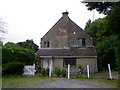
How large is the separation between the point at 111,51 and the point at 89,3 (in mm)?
11542

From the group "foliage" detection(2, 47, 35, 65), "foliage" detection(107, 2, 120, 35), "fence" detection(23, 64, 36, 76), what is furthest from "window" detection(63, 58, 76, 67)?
"foliage" detection(107, 2, 120, 35)

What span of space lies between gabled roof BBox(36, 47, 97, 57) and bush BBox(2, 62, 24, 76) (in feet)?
27.5

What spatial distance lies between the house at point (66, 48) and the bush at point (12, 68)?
8.18m

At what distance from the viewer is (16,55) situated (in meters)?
16.1

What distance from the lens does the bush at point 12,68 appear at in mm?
13267

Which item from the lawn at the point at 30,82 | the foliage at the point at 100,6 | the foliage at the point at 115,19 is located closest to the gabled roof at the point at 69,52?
the lawn at the point at 30,82

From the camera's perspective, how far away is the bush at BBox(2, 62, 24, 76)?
43.5 feet

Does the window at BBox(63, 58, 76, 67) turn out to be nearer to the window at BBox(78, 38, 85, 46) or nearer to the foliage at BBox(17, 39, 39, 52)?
the window at BBox(78, 38, 85, 46)

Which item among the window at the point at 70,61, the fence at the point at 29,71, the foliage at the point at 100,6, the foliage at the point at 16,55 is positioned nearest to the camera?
the foliage at the point at 100,6

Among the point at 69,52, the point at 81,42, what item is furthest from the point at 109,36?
the point at 81,42

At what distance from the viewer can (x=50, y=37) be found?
85.8 feet

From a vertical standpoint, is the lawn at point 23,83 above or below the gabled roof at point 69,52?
below

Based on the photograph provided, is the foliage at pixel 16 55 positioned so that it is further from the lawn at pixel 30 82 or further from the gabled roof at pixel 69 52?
the gabled roof at pixel 69 52

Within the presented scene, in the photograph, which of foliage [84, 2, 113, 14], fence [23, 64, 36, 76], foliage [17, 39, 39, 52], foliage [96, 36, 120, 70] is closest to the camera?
foliage [84, 2, 113, 14]
